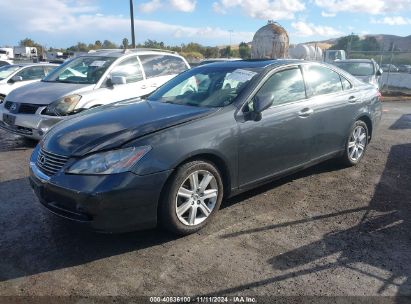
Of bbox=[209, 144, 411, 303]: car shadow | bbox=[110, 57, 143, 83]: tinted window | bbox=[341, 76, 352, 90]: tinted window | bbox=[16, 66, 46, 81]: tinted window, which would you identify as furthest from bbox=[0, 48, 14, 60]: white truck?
bbox=[209, 144, 411, 303]: car shadow

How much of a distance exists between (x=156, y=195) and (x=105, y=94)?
14.4 ft

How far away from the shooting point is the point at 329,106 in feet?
17.3

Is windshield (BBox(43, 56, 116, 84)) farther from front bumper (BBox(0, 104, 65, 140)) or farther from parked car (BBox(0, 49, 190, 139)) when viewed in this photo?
front bumper (BBox(0, 104, 65, 140))

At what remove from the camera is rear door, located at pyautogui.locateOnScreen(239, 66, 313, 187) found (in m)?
4.26

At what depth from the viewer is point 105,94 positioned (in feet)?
24.5

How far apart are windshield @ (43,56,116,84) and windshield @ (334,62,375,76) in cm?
901

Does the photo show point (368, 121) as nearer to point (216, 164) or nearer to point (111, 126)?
point (216, 164)

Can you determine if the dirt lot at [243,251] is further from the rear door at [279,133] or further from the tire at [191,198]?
the rear door at [279,133]

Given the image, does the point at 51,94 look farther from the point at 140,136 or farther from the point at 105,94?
the point at 140,136

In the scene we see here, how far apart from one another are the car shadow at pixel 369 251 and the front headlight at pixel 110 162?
1274 mm

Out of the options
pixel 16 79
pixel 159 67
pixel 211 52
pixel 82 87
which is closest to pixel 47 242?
pixel 82 87

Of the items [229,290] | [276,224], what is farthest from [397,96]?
[229,290]

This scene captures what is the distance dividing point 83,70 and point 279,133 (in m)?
4.97

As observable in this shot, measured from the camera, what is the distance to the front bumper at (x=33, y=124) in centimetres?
691
